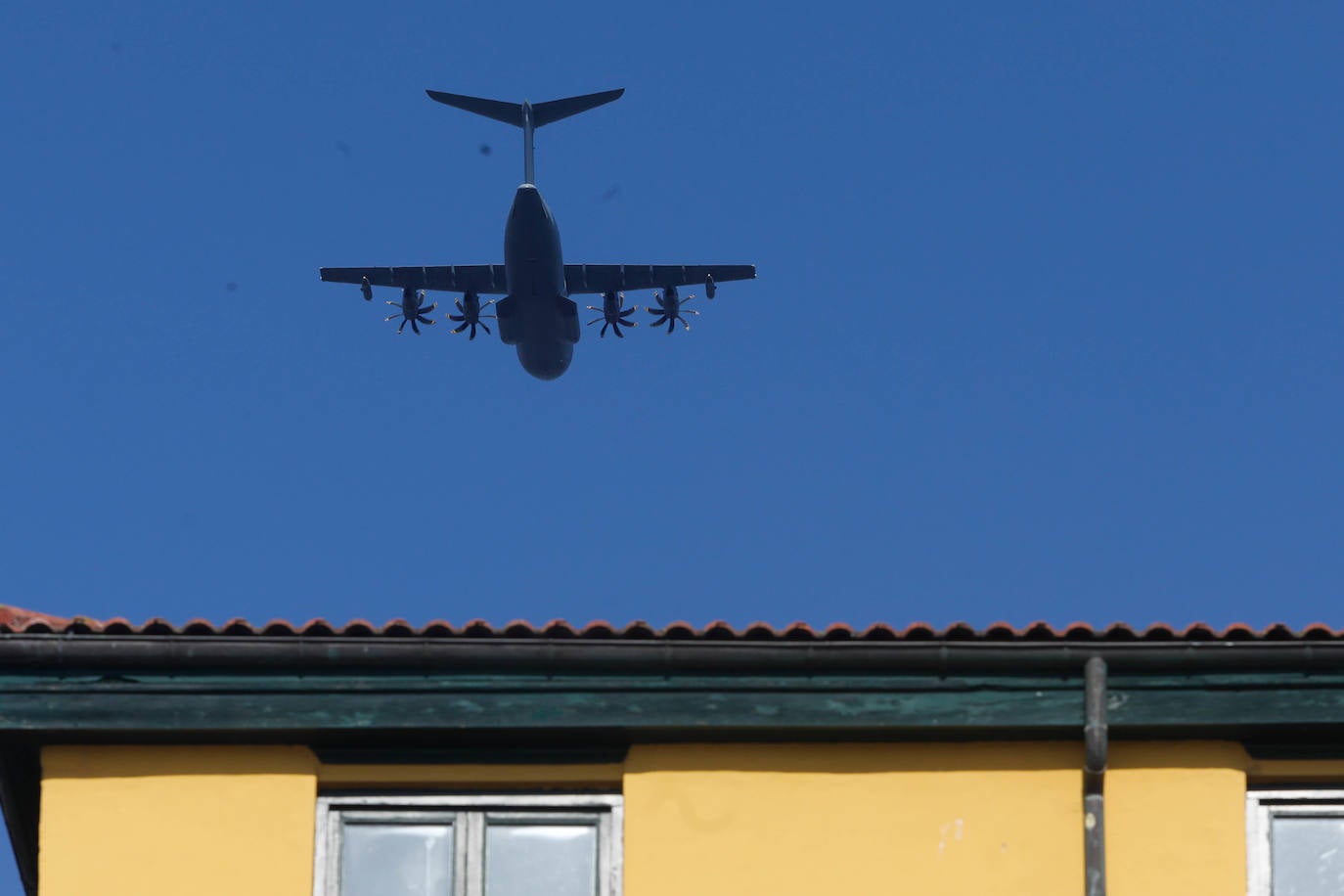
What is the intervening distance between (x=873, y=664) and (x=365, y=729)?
239cm

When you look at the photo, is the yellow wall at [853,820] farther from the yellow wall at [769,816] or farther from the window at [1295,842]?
the window at [1295,842]

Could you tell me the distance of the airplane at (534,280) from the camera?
51406 mm

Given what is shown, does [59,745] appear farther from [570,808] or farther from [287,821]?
[570,808]

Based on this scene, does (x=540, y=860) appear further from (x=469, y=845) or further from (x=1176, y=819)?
(x=1176, y=819)

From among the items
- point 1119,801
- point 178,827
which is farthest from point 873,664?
point 178,827

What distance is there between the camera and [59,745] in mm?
9477

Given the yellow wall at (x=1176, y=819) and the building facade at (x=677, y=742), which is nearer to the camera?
the yellow wall at (x=1176, y=819)

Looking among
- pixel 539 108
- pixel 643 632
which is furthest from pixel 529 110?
pixel 643 632

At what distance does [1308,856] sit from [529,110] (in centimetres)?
5039

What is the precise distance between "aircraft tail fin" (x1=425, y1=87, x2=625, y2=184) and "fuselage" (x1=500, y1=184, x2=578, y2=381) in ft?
19.1

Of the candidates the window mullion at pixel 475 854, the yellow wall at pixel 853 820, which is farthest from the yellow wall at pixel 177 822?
the yellow wall at pixel 853 820

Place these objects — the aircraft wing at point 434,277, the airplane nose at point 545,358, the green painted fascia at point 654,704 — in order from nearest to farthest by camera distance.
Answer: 1. the green painted fascia at point 654,704
2. the airplane nose at point 545,358
3. the aircraft wing at point 434,277

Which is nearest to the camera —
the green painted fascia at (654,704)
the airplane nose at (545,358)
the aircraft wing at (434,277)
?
the green painted fascia at (654,704)

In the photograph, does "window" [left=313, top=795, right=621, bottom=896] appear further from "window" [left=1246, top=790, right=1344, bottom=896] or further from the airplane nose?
the airplane nose
